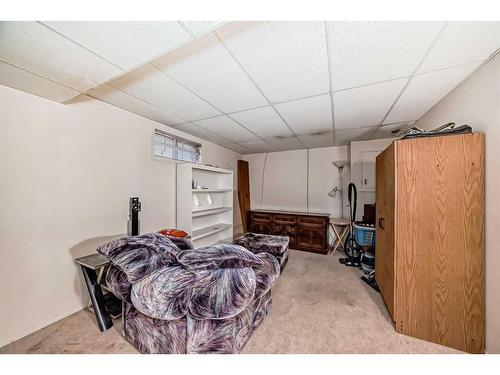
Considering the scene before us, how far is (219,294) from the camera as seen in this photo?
1.18 metres

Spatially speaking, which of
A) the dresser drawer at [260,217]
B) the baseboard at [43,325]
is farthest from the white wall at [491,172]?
the baseboard at [43,325]

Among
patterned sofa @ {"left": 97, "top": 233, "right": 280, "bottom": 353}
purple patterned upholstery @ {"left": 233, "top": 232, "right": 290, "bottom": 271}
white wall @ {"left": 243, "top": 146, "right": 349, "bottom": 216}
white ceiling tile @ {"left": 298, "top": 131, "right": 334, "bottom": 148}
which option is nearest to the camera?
patterned sofa @ {"left": 97, "top": 233, "right": 280, "bottom": 353}

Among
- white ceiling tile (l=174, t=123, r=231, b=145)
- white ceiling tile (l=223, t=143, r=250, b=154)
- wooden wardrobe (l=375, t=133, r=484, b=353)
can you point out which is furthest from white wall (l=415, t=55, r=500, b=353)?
white ceiling tile (l=223, t=143, r=250, b=154)

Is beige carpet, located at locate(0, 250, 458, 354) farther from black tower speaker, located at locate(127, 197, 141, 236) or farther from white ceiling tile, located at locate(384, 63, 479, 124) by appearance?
white ceiling tile, located at locate(384, 63, 479, 124)

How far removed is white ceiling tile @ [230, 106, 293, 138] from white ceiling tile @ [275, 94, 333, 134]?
123 mm

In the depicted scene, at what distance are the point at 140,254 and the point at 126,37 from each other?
138 centimetres

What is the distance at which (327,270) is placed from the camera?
2955 millimetres

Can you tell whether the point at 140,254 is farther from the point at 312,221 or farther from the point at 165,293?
the point at 312,221

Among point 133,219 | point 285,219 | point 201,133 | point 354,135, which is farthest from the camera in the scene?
point 285,219

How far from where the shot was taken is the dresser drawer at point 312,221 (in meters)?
3.76

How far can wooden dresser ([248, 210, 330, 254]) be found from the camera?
3.75 meters

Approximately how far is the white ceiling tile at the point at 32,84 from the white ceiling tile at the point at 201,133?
139cm

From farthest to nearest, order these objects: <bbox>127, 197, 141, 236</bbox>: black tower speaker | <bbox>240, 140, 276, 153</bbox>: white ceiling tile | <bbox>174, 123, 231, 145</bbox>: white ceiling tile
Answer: <bbox>240, 140, 276, 153</bbox>: white ceiling tile < <bbox>174, 123, 231, 145</bbox>: white ceiling tile < <bbox>127, 197, 141, 236</bbox>: black tower speaker

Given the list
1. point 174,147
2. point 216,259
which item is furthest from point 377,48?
point 174,147
